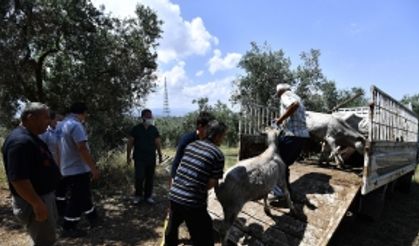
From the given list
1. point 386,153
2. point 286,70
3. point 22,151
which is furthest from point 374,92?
point 286,70

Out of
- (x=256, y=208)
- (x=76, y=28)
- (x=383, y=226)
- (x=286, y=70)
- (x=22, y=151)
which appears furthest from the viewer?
A: (x=286, y=70)

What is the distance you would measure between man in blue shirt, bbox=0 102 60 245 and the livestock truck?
7.93ft

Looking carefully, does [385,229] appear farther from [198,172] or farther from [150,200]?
[198,172]

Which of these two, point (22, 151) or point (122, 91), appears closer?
point (22, 151)

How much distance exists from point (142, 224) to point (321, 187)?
313cm

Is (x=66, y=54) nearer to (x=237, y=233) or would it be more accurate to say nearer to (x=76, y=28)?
(x=76, y=28)

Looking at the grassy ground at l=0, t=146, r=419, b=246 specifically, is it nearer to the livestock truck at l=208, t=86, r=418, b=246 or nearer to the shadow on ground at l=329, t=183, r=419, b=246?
the shadow on ground at l=329, t=183, r=419, b=246

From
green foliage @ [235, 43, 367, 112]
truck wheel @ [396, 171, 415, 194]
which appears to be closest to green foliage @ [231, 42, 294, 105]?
green foliage @ [235, 43, 367, 112]

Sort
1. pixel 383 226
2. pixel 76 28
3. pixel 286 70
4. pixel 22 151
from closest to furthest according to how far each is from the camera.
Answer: pixel 22 151 < pixel 383 226 < pixel 76 28 < pixel 286 70

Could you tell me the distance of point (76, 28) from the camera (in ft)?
25.2

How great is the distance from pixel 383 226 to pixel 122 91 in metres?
6.36

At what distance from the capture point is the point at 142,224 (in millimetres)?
6375

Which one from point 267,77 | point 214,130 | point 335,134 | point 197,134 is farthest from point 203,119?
point 267,77

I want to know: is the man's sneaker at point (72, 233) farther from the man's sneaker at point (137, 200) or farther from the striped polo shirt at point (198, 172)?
the striped polo shirt at point (198, 172)
